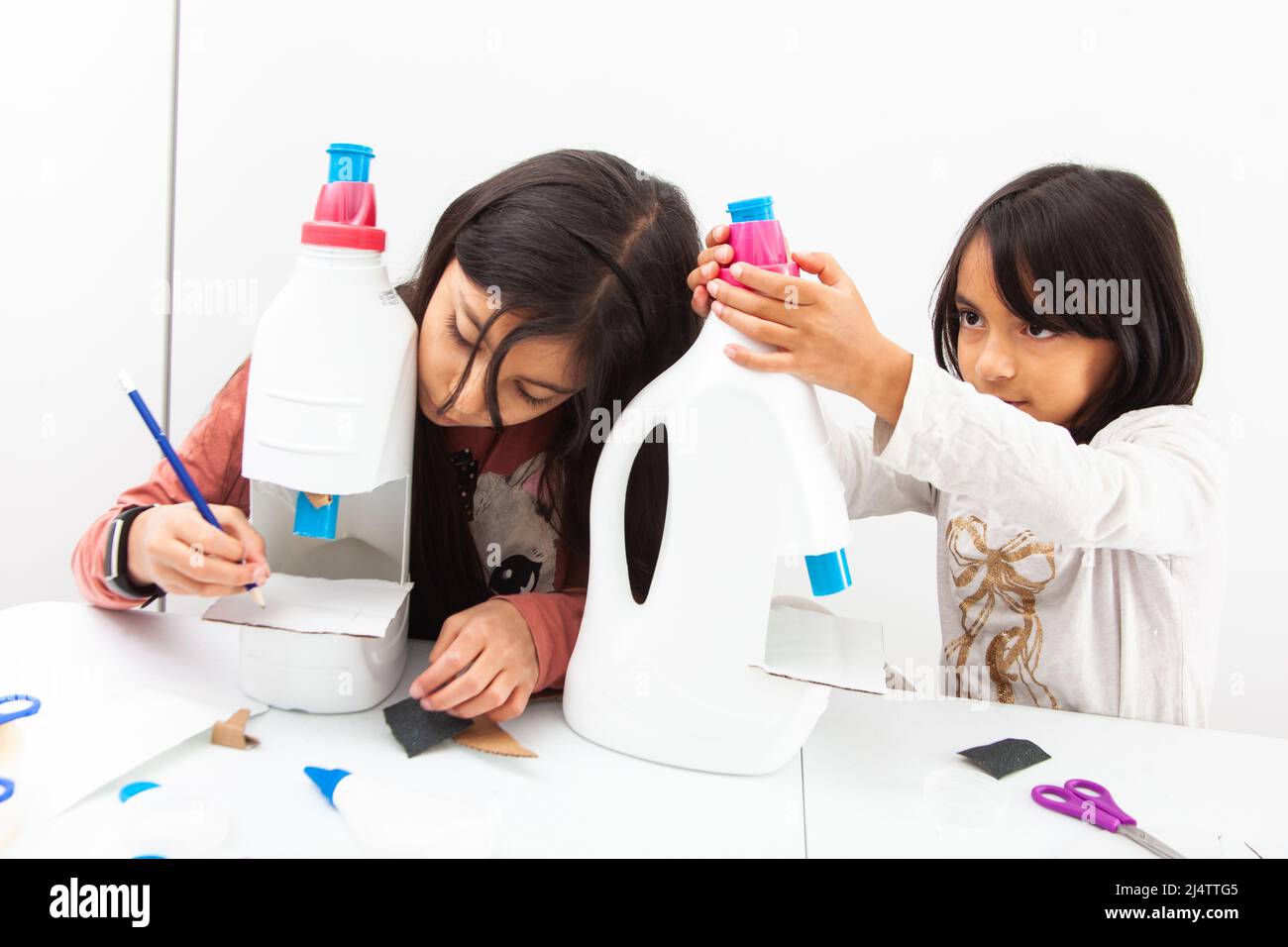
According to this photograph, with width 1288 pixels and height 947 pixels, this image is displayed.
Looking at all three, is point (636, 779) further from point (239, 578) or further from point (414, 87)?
point (414, 87)

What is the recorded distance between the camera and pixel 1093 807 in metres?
0.67

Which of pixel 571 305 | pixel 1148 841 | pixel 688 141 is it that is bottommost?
pixel 1148 841

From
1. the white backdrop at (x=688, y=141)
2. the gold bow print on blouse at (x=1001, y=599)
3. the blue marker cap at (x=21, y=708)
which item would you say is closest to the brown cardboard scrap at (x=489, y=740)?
the blue marker cap at (x=21, y=708)

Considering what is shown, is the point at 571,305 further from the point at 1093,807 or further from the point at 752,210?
the point at 1093,807

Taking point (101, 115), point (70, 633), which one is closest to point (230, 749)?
point (70, 633)

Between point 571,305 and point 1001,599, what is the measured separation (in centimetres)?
55

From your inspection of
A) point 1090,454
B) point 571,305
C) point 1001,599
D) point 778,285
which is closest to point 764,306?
point 778,285

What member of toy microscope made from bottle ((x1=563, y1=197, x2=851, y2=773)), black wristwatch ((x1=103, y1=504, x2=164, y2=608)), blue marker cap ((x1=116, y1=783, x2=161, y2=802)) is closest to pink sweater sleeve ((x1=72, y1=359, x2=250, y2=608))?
black wristwatch ((x1=103, y1=504, x2=164, y2=608))

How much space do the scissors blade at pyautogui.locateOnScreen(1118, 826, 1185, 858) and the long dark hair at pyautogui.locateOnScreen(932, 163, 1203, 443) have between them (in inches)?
16.7

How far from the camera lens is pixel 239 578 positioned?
0.70 meters

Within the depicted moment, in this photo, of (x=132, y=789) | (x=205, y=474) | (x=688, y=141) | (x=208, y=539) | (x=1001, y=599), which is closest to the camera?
(x=132, y=789)

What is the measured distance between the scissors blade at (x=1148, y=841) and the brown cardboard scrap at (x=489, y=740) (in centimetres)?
40

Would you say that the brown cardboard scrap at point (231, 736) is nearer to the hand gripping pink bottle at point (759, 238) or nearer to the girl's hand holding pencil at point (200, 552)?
Answer: the girl's hand holding pencil at point (200, 552)

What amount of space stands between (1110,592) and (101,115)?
55.6 inches
